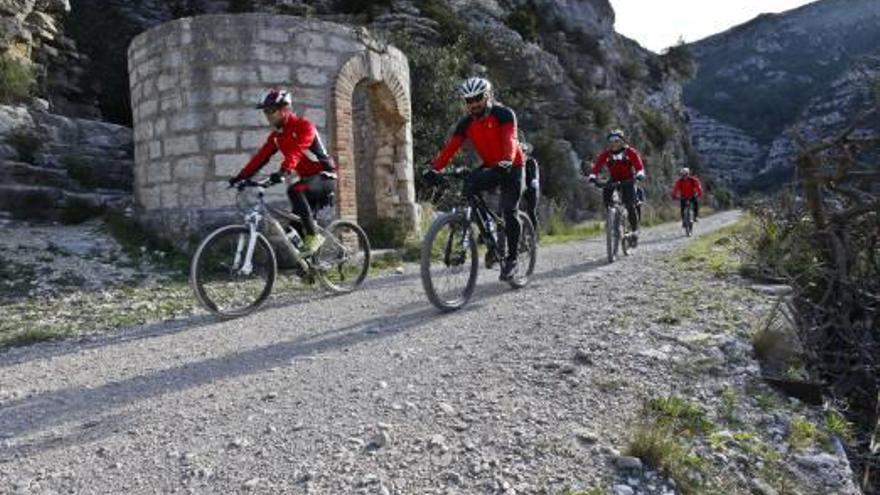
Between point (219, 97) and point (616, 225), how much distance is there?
557 centimetres

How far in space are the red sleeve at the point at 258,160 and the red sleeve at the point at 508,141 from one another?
2161mm

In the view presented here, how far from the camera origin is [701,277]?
6.92 metres

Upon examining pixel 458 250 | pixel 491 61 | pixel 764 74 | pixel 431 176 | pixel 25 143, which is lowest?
pixel 458 250

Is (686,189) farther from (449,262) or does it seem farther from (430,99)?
(449,262)

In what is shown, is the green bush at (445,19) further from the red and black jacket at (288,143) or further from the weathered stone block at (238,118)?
the red and black jacket at (288,143)

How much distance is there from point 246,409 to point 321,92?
6.57 m

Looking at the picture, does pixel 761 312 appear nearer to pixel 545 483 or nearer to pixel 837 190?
pixel 837 190

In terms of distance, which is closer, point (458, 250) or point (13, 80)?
point (458, 250)

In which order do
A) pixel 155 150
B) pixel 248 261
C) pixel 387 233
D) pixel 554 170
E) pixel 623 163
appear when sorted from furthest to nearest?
pixel 554 170, pixel 387 233, pixel 623 163, pixel 155 150, pixel 248 261

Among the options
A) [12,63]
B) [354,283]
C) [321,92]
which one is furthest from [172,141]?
[12,63]

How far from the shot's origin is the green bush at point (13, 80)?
36.1 ft

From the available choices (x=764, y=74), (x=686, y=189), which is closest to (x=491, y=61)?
(x=686, y=189)

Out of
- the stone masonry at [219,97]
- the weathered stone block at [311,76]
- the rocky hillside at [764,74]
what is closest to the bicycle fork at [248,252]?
the stone masonry at [219,97]

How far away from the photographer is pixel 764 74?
69750mm
